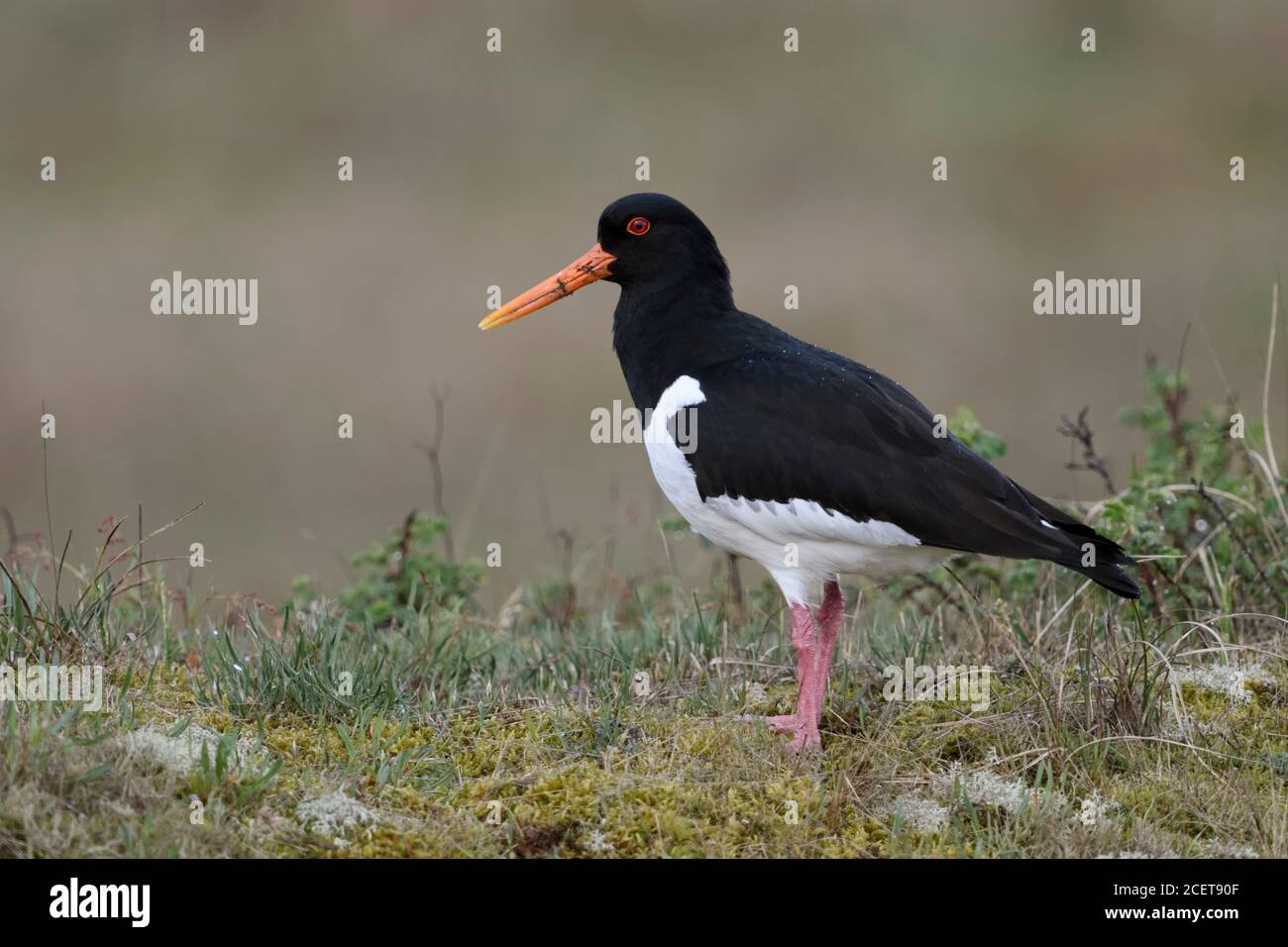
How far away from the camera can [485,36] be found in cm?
2169

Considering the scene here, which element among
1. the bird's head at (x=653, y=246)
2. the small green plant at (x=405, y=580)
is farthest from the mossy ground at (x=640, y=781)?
the bird's head at (x=653, y=246)

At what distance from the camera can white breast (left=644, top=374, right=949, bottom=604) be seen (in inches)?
225

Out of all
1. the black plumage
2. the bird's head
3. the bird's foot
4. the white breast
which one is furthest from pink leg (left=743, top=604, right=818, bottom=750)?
the bird's head

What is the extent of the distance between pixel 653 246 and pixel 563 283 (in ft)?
1.79

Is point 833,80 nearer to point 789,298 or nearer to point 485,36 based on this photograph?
point 485,36

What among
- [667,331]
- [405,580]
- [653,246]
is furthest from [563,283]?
[405,580]

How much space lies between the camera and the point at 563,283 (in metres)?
7.05

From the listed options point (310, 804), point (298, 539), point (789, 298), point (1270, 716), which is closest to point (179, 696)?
point (310, 804)

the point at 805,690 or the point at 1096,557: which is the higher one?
the point at 1096,557

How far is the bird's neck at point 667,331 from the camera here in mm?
6340

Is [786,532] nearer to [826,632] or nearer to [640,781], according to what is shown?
[826,632]

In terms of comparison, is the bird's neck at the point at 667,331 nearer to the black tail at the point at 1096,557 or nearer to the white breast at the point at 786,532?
the white breast at the point at 786,532

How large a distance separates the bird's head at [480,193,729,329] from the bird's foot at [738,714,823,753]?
2.11m

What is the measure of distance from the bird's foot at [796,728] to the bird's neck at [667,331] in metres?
1.50
